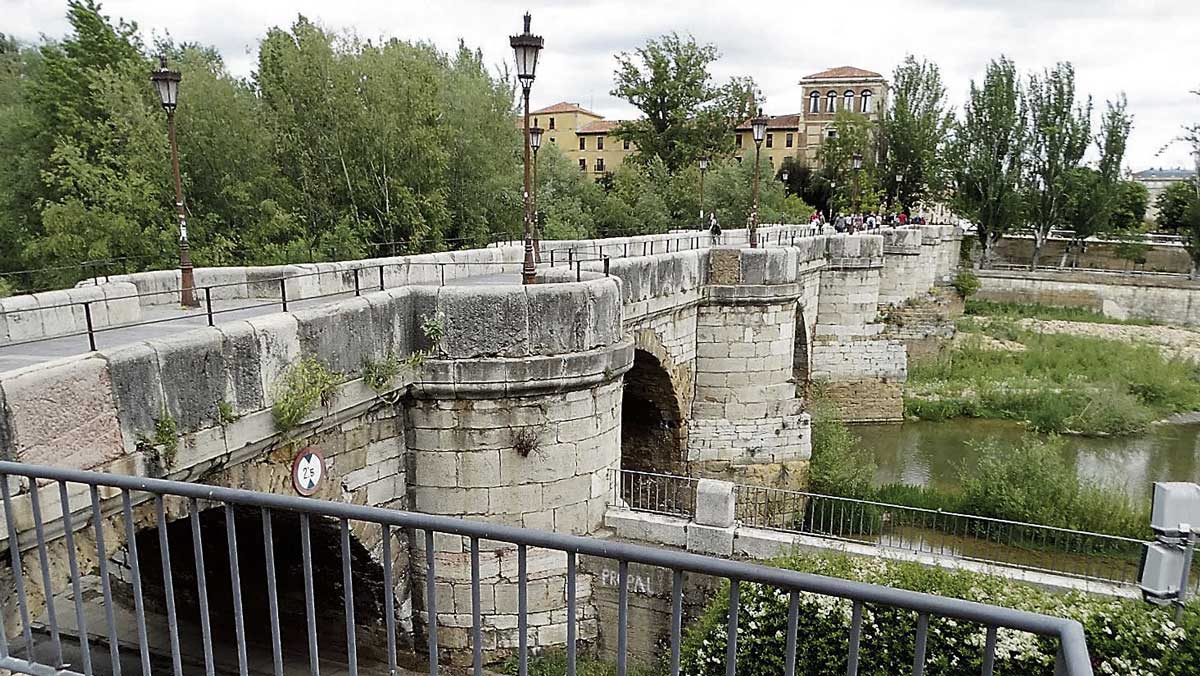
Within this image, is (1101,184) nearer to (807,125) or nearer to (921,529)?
(807,125)

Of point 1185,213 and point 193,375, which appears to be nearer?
point 193,375

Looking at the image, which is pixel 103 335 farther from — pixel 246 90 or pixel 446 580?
pixel 246 90

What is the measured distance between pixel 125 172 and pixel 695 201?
25.0 meters

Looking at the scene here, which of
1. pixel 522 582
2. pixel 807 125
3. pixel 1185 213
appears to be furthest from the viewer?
pixel 807 125

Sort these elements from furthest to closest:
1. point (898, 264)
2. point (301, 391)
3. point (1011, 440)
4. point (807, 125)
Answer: point (807, 125)
point (898, 264)
point (1011, 440)
point (301, 391)

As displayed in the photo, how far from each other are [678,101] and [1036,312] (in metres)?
22.1

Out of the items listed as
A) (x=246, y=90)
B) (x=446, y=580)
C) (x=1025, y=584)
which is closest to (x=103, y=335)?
(x=446, y=580)

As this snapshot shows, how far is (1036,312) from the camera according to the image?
38.2 metres

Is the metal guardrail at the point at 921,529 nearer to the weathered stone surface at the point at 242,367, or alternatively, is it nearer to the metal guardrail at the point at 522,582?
the weathered stone surface at the point at 242,367

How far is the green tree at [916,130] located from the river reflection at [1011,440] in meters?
24.2

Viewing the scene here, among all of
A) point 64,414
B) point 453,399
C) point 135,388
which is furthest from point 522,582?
point 453,399

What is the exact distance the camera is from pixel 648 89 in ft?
149

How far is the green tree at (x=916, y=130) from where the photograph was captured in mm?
44969

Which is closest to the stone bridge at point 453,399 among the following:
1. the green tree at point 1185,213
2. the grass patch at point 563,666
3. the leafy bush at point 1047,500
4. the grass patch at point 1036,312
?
the grass patch at point 563,666
